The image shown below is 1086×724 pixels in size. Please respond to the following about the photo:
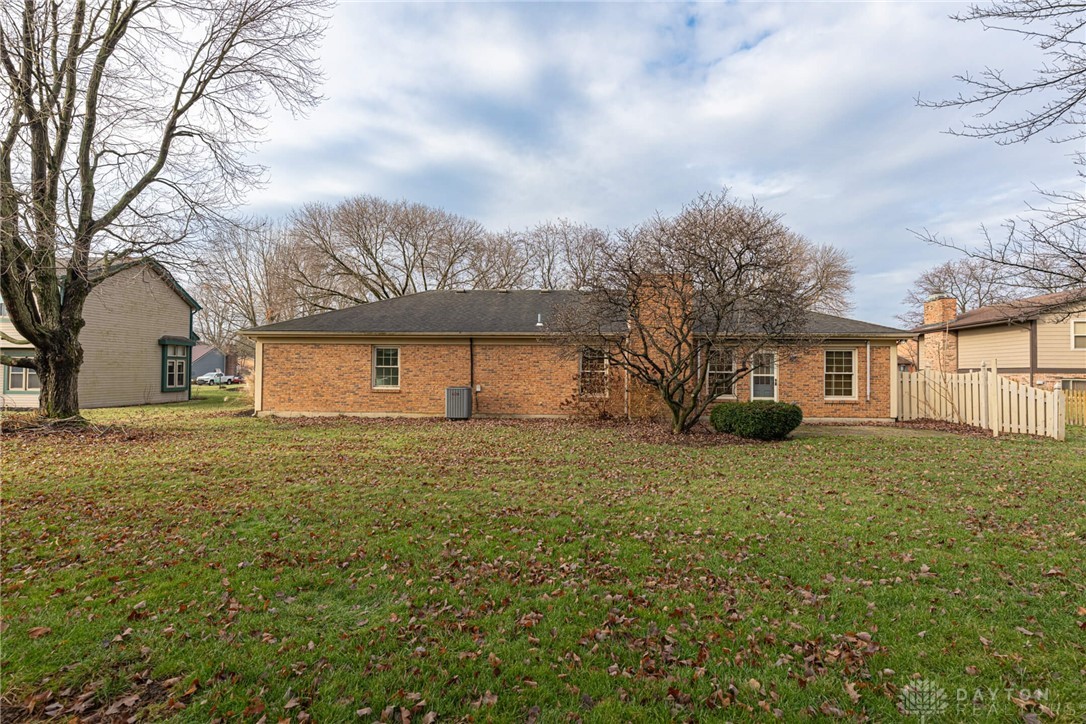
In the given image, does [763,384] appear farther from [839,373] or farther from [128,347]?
[128,347]

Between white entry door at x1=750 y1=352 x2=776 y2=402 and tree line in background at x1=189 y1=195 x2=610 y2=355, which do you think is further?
tree line in background at x1=189 y1=195 x2=610 y2=355

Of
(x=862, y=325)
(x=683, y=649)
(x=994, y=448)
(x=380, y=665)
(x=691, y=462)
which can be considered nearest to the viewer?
(x=380, y=665)

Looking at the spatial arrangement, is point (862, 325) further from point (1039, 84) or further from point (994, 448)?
point (1039, 84)

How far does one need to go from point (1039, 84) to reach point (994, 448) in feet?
26.9

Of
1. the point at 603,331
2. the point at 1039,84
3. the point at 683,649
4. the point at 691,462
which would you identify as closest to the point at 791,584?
the point at 683,649

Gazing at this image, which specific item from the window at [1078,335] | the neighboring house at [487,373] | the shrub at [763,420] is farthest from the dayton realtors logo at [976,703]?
the window at [1078,335]

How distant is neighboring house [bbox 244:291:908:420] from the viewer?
626 inches

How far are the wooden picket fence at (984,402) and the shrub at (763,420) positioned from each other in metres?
5.75

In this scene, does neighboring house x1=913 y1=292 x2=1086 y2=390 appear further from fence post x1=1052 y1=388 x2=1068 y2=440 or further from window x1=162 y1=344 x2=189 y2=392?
window x1=162 y1=344 x2=189 y2=392

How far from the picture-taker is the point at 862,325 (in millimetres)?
15867

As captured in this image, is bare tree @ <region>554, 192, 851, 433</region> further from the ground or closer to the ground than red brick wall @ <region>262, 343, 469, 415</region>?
further from the ground

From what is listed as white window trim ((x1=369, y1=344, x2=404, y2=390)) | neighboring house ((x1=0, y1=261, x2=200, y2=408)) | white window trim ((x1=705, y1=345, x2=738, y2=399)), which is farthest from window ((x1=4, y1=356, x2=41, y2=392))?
white window trim ((x1=705, y1=345, x2=738, y2=399))

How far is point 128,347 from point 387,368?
44.9ft

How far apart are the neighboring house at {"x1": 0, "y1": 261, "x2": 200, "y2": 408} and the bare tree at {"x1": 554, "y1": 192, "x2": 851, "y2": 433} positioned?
54.1 feet
